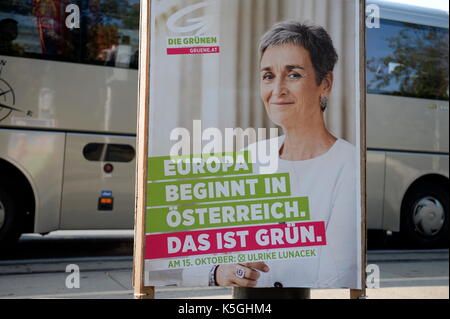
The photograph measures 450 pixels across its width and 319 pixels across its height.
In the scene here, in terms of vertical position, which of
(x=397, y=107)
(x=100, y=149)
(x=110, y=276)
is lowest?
(x=110, y=276)

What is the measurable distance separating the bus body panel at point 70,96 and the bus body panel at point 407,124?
3.57 m

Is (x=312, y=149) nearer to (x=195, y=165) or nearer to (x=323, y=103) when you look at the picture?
(x=323, y=103)

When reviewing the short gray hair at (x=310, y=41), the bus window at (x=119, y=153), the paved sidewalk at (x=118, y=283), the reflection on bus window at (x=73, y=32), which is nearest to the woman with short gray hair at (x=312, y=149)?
the short gray hair at (x=310, y=41)

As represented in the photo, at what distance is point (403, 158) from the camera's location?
7.80 m

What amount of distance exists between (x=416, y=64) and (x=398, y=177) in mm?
1782

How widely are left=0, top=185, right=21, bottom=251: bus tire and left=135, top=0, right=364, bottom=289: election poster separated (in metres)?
3.96

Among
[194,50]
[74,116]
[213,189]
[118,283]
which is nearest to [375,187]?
[118,283]

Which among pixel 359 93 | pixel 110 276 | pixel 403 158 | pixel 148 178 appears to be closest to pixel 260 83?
pixel 359 93

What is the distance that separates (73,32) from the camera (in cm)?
650

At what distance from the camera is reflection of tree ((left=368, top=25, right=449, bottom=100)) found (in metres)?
7.72

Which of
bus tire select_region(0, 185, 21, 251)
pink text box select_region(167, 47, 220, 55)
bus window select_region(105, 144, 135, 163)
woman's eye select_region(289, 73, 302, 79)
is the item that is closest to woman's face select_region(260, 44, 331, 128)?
woman's eye select_region(289, 73, 302, 79)
